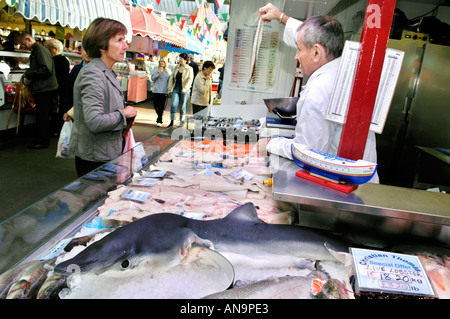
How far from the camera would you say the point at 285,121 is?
135 inches

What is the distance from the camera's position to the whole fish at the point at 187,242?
1.15 meters

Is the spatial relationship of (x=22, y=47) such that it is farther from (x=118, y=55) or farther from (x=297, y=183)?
(x=297, y=183)

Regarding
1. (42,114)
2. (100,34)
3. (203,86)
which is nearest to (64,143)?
(100,34)

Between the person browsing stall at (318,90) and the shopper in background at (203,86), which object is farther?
the shopper in background at (203,86)

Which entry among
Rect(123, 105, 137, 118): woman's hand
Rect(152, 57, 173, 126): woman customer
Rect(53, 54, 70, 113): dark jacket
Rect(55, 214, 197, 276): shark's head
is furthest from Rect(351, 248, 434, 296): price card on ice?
Rect(152, 57, 173, 126): woman customer

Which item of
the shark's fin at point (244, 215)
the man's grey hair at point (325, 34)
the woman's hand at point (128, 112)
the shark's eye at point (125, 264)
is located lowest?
the shark's eye at point (125, 264)

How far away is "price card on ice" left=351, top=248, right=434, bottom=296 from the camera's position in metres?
1.03

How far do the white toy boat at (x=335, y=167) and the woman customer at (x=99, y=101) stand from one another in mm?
1443

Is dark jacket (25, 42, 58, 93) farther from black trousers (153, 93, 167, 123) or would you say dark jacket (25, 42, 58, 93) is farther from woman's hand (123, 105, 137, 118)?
woman's hand (123, 105, 137, 118)

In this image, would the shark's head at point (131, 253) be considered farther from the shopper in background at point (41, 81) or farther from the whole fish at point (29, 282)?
the shopper in background at point (41, 81)

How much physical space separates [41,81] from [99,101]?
438cm

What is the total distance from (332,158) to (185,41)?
14416 mm

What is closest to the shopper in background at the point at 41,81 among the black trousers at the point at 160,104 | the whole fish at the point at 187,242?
the black trousers at the point at 160,104

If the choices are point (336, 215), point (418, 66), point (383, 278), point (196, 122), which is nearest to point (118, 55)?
point (196, 122)
